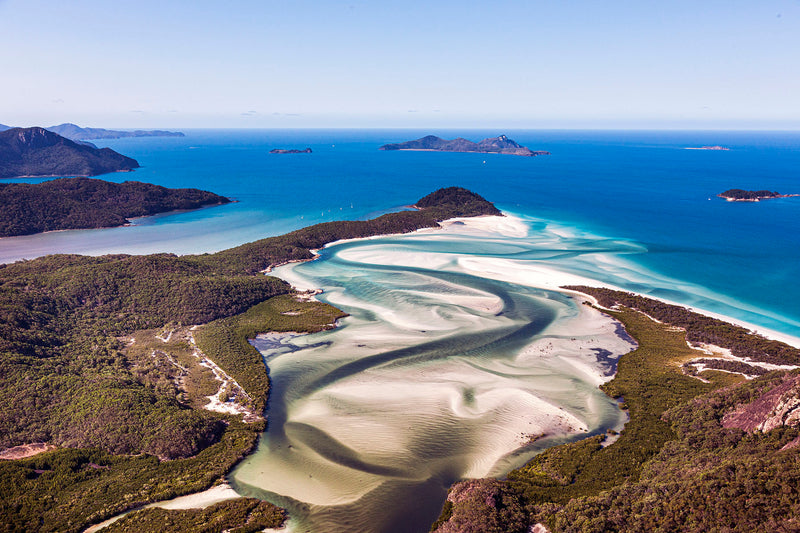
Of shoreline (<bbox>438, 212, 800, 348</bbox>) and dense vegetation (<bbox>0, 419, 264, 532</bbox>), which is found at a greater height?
shoreline (<bbox>438, 212, 800, 348</bbox>)

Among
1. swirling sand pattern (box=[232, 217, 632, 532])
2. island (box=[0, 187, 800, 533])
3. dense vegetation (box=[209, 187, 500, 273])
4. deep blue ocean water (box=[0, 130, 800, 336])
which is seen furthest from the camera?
dense vegetation (box=[209, 187, 500, 273])

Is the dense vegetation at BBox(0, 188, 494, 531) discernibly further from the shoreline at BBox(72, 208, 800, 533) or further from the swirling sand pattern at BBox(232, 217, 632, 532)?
the swirling sand pattern at BBox(232, 217, 632, 532)

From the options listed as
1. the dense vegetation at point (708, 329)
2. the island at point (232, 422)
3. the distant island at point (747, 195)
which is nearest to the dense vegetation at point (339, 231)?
the island at point (232, 422)

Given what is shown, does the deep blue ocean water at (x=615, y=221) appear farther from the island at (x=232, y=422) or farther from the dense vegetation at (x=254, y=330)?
the dense vegetation at (x=254, y=330)

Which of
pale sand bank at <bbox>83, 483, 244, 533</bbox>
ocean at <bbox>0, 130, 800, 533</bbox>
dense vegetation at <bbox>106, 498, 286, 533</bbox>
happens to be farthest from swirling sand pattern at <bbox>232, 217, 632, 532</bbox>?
dense vegetation at <bbox>106, 498, 286, 533</bbox>

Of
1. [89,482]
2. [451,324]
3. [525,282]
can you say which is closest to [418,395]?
[451,324]
